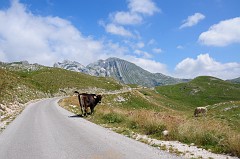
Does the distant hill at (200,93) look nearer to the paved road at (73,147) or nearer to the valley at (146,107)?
the valley at (146,107)

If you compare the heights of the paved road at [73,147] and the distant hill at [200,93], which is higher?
the distant hill at [200,93]

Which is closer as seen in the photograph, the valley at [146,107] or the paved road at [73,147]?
the paved road at [73,147]

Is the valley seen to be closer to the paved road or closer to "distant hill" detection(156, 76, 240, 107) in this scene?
"distant hill" detection(156, 76, 240, 107)

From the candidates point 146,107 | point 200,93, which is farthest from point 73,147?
point 200,93

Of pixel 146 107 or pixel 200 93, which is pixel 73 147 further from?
pixel 200 93

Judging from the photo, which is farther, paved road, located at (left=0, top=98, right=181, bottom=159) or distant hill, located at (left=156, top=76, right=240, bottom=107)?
distant hill, located at (left=156, top=76, right=240, bottom=107)

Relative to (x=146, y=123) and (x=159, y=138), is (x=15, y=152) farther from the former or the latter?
(x=146, y=123)

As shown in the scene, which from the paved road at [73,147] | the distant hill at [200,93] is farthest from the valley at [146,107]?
the paved road at [73,147]

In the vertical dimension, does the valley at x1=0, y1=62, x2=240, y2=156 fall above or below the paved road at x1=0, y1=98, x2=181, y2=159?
above

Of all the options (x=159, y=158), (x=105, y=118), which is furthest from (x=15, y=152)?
(x=105, y=118)

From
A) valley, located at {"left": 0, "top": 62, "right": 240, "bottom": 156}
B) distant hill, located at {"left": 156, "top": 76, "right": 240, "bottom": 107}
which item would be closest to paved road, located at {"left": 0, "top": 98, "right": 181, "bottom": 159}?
valley, located at {"left": 0, "top": 62, "right": 240, "bottom": 156}

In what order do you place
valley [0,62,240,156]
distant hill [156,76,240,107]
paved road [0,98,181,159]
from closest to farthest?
1. paved road [0,98,181,159]
2. valley [0,62,240,156]
3. distant hill [156,76,240,107]

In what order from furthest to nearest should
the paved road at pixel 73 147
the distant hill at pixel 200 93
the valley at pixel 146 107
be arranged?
the distant hill at pixel 200 93, the valley at pixel 146 107, the paved road at pixel 73 147

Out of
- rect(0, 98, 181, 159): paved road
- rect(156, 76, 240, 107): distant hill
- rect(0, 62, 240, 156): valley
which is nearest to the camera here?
rect(0, 98, 181, 159): paved road
